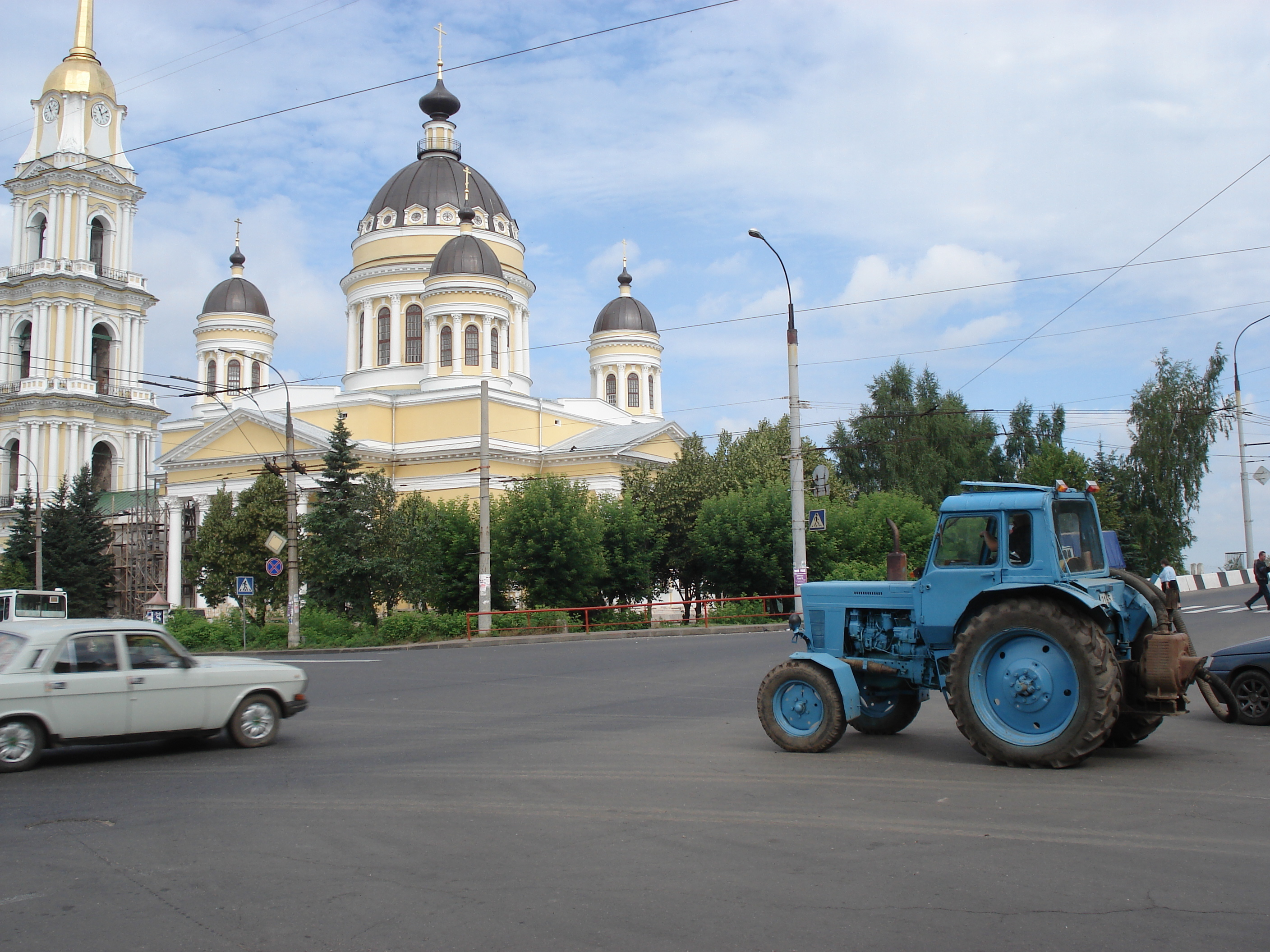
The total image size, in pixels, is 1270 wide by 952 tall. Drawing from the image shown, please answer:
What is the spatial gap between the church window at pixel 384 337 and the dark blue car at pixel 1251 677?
54.4 m

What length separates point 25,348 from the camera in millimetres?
70688

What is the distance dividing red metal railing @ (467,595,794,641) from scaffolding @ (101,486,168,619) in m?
30.3

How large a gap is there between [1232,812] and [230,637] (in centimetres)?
3195

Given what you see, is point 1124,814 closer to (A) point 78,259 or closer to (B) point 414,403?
(B) point 414,403

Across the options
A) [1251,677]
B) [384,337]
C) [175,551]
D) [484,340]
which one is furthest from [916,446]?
[1251,677]

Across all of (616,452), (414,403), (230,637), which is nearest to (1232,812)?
(230,637)

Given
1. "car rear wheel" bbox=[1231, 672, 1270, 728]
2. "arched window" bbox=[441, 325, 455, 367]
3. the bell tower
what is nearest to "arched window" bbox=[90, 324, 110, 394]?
the bell tower

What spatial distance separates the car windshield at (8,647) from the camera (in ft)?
33.1

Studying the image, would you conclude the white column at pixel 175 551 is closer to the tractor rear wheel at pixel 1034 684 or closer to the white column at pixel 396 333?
the white column at pixel 396 333

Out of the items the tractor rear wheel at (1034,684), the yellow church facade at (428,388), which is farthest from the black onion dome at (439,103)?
the tractor rear wheel at (1034,684)

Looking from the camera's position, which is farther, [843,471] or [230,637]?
[843,471]

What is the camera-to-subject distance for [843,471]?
6047cm

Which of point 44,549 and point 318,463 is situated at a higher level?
point 318,463

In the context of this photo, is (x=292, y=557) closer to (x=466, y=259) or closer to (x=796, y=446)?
(x=796, y=446)
